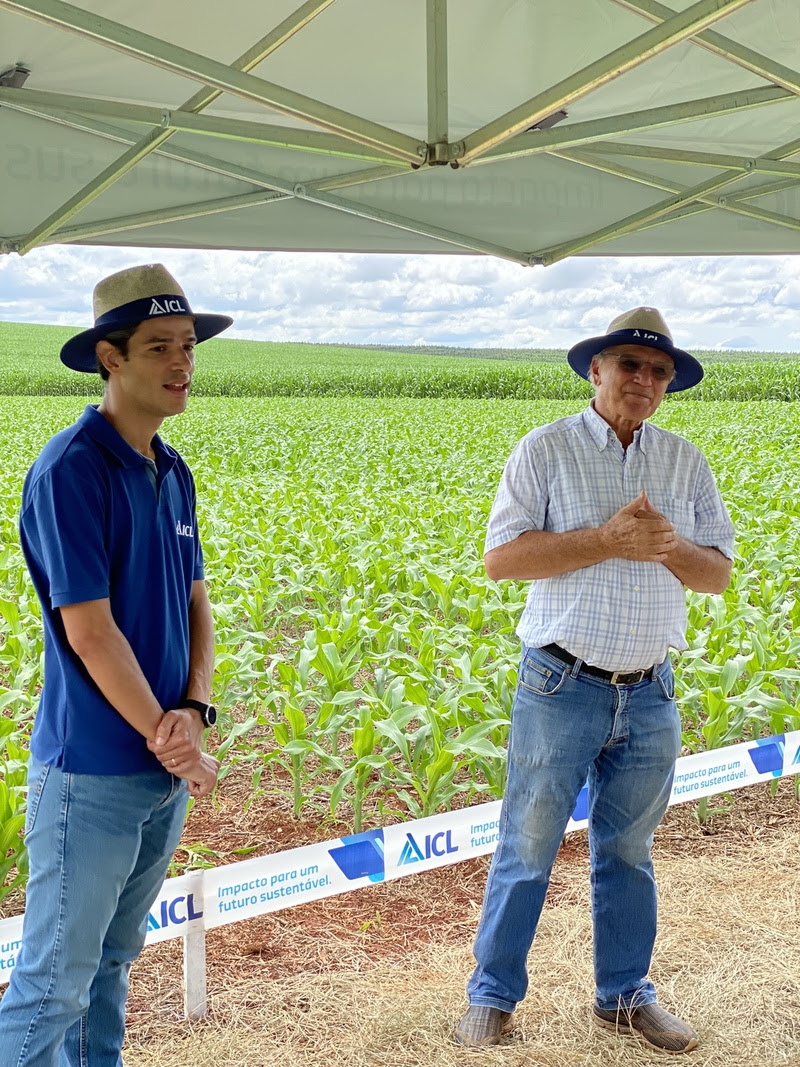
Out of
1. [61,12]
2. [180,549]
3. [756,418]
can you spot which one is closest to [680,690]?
[180,549]

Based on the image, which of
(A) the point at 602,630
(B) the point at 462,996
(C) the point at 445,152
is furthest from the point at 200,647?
(C) the point at 445,152

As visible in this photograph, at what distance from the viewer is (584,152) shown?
13.2 feet

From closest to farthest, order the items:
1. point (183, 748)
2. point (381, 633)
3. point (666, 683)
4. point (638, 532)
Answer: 1. point (183, 748)
2. point (638, 532)
3. point (666, 683)
4. point (381, 633)

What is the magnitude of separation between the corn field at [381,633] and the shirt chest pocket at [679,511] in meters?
1.54

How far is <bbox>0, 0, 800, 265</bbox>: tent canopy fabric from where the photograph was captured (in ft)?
9.98

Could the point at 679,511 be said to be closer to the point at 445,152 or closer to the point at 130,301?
the point at 445,152

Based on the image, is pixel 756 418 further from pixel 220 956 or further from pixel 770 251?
pixel 220 956

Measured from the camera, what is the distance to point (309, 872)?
2.98m

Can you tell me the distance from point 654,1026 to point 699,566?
1319 mm

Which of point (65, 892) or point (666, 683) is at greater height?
point (666, 683)

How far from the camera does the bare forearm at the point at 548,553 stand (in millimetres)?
2467

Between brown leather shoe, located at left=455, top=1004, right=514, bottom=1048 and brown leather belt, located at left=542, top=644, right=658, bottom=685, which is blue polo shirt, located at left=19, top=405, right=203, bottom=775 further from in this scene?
brown leather shoe, located at left=455, top=1004, right=514, bottom=1048

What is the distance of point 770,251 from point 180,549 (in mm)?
4110

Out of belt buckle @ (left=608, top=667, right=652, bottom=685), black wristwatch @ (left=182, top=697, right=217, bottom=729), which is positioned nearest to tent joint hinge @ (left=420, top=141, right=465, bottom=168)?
belt buckle @ (left=608, top=667, right=652, bottom=685)
